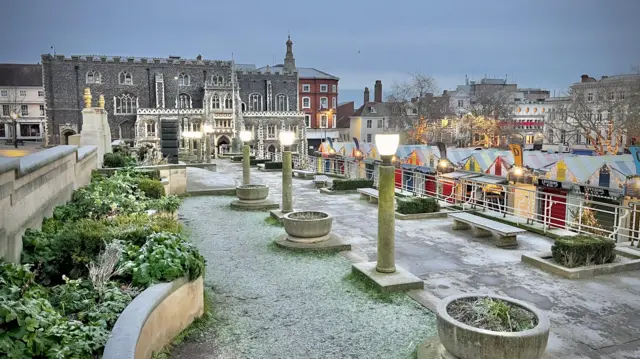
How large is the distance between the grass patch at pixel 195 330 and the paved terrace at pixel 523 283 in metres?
3.33

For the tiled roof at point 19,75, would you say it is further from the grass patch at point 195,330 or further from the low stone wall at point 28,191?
the grass patch at point 195,330

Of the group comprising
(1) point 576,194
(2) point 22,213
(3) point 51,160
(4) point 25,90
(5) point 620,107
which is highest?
(4) point 25,90

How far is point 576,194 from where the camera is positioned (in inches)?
1009

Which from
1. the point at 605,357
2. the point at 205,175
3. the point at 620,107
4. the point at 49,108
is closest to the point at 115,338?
the point at 605,357

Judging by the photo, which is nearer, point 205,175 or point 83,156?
point 83,156

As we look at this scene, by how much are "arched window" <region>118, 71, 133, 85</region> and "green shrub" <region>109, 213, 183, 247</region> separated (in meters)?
65.9

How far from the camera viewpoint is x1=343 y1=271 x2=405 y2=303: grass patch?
8.18 meters

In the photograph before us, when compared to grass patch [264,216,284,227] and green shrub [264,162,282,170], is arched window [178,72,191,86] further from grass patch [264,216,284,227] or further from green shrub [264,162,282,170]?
grass patch [264,216,284,227]

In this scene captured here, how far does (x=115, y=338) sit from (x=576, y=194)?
2589 cm

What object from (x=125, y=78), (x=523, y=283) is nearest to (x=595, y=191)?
(x=523, y=283)

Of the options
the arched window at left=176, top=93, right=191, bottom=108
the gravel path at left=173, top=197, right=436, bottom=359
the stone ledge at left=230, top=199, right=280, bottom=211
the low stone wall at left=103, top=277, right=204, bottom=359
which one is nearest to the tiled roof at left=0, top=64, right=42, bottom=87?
the arched window at left=176, top=93, right=191, bottom=108

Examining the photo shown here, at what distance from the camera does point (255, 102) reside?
78.9 meters

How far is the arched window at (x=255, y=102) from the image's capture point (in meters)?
78.7

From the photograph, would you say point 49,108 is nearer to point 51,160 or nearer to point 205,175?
point 205,175
